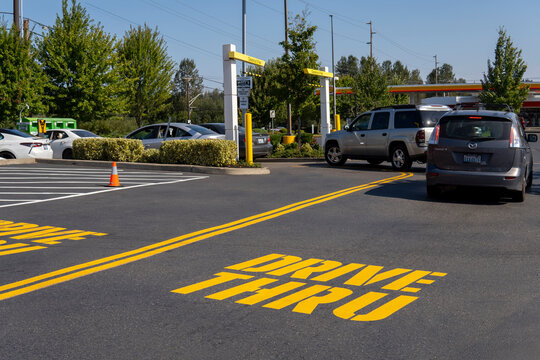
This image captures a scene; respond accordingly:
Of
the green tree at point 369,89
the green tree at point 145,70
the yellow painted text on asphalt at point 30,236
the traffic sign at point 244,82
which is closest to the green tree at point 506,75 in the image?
the green tree at point 369,89

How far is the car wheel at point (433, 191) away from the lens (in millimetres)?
11562

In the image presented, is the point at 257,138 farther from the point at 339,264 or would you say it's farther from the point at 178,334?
the point at 178,334

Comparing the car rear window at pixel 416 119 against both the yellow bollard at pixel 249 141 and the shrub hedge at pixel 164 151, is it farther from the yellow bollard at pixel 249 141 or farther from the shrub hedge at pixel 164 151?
the shrub hedge at pixel 164 151

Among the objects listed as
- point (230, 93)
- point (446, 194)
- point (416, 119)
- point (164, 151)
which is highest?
point (230, 93)

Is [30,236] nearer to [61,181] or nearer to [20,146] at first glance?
[61,181]

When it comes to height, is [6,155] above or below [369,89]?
below

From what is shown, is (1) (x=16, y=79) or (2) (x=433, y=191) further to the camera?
(1) (x=16, y=79)

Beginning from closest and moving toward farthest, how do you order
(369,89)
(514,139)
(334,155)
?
1. (514,139)
2. (334,155)
3. (369,89)

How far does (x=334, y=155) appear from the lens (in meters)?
19.8

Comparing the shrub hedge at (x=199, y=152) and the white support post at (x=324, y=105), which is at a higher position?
the white support post at (x=324, y=105)

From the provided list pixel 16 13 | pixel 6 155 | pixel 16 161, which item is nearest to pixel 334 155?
Result: pixel 16 161

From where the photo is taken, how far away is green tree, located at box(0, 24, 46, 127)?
3494cm

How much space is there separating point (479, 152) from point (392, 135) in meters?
7.01

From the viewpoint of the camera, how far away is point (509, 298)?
5.12 metres
